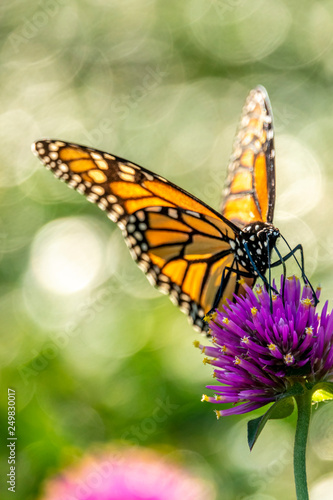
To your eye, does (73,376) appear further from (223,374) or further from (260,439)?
(223,374)

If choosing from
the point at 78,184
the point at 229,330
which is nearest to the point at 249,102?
the point at 78,184

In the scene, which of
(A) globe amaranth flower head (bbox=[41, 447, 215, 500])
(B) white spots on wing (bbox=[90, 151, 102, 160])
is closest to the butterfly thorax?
(B) white spots on wing (bbox=[90, 151, 102, 160])

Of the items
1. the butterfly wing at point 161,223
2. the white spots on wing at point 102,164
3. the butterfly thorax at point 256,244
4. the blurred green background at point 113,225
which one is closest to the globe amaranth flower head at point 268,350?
the butterfly thorax at point 256,244

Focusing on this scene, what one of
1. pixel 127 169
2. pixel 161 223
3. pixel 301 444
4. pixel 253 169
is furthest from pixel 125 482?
pixel 253 169

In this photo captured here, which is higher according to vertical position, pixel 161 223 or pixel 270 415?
pixel 161 223

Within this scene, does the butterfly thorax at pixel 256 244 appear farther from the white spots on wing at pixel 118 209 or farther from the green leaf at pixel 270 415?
the green leaf at pixel 270 415

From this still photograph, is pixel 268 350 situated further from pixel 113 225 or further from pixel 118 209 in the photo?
pixel 113 225

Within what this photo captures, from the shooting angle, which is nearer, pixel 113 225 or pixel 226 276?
pixel 226 276
